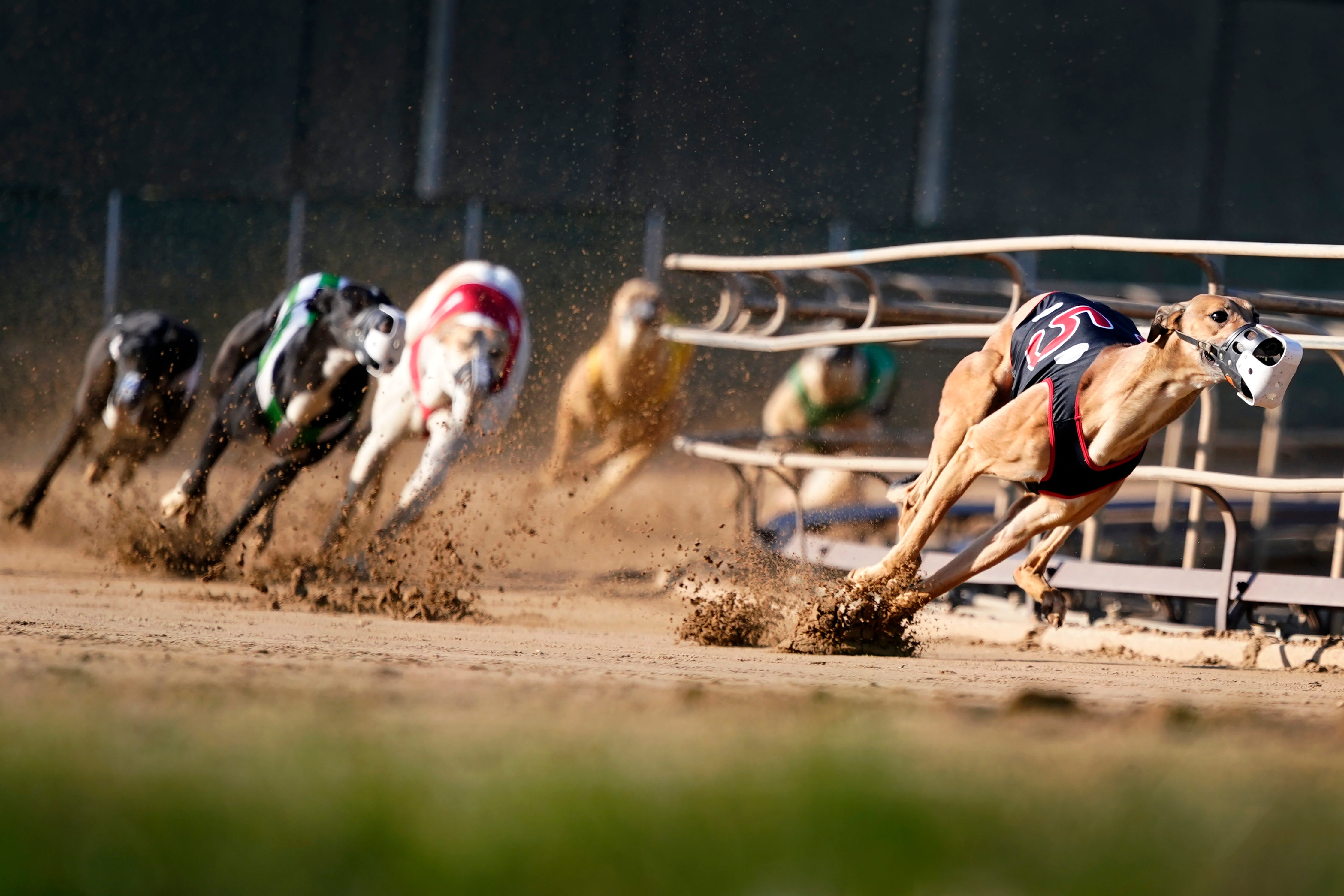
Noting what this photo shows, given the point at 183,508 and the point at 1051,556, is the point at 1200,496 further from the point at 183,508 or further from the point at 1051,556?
the point at 183,508

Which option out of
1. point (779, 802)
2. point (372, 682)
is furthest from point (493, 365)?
point (779, 802)

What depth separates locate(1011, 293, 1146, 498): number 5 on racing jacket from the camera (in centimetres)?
330

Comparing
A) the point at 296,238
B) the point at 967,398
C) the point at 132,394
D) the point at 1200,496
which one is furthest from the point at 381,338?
the point at 296,238

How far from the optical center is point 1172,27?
1406 cm

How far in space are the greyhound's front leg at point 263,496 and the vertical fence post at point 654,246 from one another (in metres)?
4.83

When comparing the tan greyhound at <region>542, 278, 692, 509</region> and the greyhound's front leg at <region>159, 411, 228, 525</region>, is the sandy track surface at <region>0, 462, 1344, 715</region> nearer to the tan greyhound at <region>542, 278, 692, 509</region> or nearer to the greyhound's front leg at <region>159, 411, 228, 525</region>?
the greyhound's front leg at <region>159, 411, 228, 525</region>

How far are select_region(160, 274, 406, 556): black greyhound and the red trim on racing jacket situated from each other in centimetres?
37

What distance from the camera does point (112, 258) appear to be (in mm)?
8695

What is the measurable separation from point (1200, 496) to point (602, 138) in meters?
8.83

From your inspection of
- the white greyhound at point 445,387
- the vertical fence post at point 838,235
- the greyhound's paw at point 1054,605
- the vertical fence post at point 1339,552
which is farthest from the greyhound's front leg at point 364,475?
the vertical fence post at point 838,235

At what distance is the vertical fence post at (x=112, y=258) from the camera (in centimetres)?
852

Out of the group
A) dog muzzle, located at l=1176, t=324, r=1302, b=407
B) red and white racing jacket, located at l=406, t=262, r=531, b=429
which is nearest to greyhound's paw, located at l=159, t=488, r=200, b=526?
red and white racing jacket, located at l=406, t=262, r=531, b=429

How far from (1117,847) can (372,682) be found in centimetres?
141

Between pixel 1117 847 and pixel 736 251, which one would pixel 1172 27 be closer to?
pixel 736 251
